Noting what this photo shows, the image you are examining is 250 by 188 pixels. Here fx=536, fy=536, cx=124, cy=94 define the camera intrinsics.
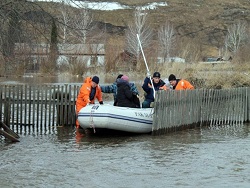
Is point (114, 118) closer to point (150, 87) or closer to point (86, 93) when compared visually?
point (86, 93)

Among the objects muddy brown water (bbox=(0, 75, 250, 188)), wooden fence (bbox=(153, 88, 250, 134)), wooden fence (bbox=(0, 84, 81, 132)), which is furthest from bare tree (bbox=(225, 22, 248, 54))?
muddy brown water (bbox=(0, 75, 250, 188))

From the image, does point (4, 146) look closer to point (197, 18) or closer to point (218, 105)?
point (218, 105)

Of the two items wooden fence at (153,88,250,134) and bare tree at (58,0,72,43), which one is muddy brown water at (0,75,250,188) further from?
bare tree at (58,0,72,43)

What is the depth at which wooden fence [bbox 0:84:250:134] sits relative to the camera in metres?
15.4

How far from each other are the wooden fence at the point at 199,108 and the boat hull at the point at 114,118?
0.42 metres

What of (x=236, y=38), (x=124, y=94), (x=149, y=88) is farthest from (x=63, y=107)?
(x=236, y=38)

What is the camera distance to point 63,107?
16.1 meters

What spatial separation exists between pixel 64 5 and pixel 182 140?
4.70 metres

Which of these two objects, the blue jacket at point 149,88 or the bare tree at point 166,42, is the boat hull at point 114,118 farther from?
the bare tree at point 166,42

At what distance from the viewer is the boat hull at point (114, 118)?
46.9 feet

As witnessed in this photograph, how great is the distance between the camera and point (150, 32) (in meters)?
84.8

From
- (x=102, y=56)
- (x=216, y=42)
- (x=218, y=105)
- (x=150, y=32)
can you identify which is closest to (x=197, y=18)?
(x=216, y=42)

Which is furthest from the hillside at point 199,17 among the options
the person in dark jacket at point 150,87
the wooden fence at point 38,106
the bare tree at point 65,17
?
the bare tree at point 65,17

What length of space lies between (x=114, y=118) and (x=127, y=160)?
2.97 meters
